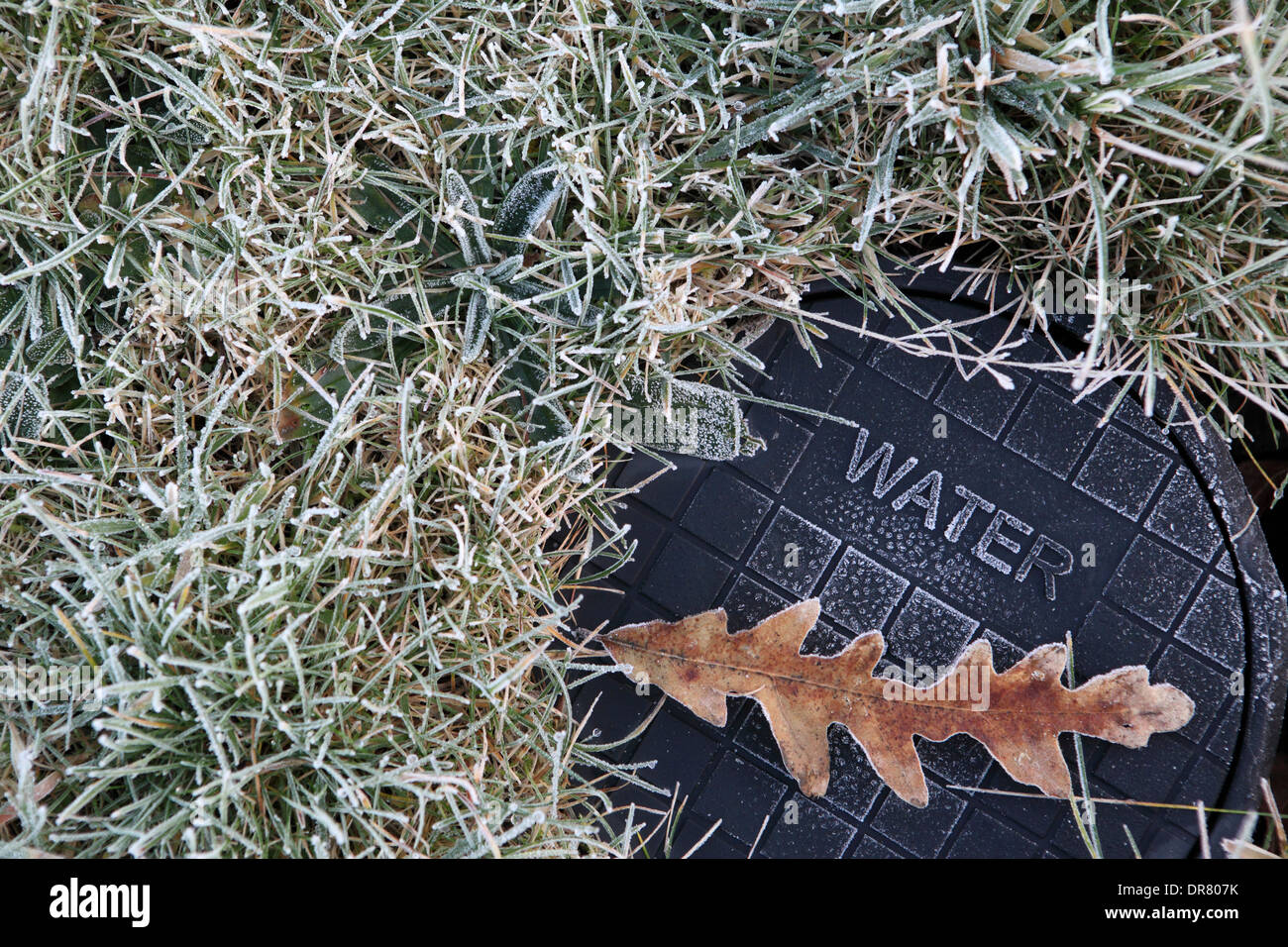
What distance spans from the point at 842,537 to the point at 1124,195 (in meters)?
0.60

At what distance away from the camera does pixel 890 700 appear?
122 centimetres

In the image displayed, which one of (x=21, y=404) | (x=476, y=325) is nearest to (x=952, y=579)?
(x=476, y=325)

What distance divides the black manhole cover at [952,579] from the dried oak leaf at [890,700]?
0.09 ft

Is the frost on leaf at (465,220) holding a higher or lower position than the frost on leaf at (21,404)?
higher

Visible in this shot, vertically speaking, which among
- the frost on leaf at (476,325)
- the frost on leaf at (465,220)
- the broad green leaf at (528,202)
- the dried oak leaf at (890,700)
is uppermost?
the broad green leaf at (528,202)

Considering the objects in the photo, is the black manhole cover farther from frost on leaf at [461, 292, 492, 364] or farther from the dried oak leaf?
frost on leaf at [461, 292, 492, 364]

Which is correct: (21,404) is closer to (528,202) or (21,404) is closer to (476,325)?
(476,325)

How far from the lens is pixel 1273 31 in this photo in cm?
118

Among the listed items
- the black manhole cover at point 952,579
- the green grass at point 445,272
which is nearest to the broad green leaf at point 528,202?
the green grass at point 445,272

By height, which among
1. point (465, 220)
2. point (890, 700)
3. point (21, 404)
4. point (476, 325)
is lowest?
point (21, 404)

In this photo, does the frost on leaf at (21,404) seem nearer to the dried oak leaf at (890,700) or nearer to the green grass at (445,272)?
the green grass at (445,272)

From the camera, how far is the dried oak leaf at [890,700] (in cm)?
122

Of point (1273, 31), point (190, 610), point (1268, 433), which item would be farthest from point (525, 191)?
point (1268, 433)

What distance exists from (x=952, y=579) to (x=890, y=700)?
18cm
